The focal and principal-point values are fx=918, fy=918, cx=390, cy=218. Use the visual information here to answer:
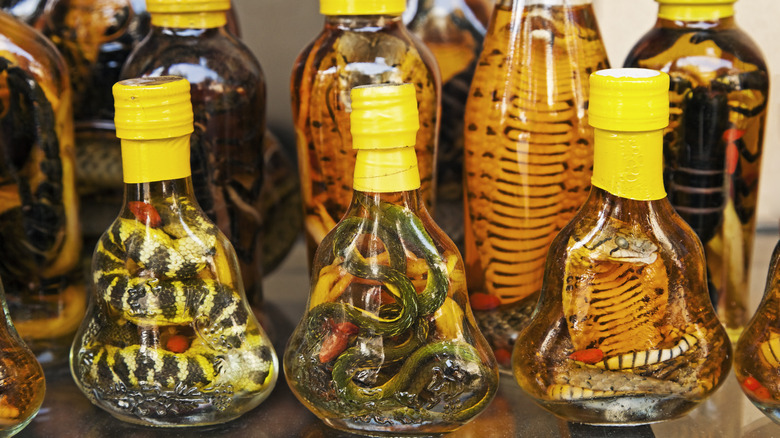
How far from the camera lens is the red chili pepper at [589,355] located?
0.44 meters

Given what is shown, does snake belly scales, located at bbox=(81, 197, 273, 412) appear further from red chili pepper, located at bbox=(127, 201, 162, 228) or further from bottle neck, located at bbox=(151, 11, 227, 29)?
bottle neck, located at bbox=(151, 11, 227, 29)

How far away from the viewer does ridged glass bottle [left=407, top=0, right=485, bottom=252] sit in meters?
0.62

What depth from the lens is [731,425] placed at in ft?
1.55

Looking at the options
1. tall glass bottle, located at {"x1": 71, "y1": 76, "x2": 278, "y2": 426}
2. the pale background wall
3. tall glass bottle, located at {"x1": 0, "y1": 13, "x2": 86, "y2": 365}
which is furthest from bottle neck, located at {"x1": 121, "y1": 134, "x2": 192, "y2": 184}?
the pale background wall

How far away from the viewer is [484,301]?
1.74 ft

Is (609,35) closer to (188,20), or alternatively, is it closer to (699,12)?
(699,12)

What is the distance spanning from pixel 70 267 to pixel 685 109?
0.37 meters

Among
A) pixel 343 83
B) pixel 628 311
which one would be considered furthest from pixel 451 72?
pixel 628 311

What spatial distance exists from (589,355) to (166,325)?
21 cm

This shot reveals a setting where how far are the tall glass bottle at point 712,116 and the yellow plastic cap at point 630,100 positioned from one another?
10 cm

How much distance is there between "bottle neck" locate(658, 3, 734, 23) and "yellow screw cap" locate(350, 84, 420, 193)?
180mm

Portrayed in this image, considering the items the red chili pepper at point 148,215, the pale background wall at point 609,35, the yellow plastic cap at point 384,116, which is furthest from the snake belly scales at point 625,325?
the pale background wall at point 609,35

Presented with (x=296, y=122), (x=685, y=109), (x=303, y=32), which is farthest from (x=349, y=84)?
(x=303, y=32)

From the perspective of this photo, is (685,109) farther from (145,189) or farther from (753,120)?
(145,189)
